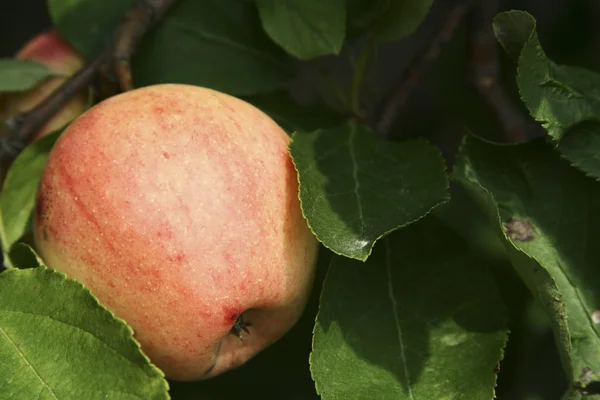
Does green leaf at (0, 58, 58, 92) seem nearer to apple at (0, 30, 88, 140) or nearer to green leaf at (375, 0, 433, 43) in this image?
apple at (0, 30, 88, 140)

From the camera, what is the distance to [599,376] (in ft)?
2.49

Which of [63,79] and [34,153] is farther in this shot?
[63,79]

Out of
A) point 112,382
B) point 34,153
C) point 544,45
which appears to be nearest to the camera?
point 112,382

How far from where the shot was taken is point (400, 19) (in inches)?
36.4

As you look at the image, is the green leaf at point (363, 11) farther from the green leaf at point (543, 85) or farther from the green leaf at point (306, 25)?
the green leaf at point (543, 85)

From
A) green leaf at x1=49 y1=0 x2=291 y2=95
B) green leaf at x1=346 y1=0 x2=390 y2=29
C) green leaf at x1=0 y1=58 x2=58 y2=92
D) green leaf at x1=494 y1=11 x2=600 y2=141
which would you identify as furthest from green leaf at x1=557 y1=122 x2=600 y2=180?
green leaf at x1=0 y1=58 x2=58 y2=92

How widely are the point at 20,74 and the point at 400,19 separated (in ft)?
1.50

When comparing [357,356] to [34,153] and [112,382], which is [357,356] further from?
[34,153]

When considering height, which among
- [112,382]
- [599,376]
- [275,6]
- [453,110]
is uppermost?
[275,6]

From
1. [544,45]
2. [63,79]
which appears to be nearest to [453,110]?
[544,45]

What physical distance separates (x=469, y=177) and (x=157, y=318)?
0.33 meters

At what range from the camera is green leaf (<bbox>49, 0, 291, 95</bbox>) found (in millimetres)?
985

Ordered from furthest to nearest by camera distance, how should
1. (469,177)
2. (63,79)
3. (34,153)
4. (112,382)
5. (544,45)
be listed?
(544,45)
(63,79)
(34,153)
(469,177)
(112,382)

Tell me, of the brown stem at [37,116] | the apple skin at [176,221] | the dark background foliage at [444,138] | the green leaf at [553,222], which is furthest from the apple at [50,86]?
the green leaf at [553,222]
